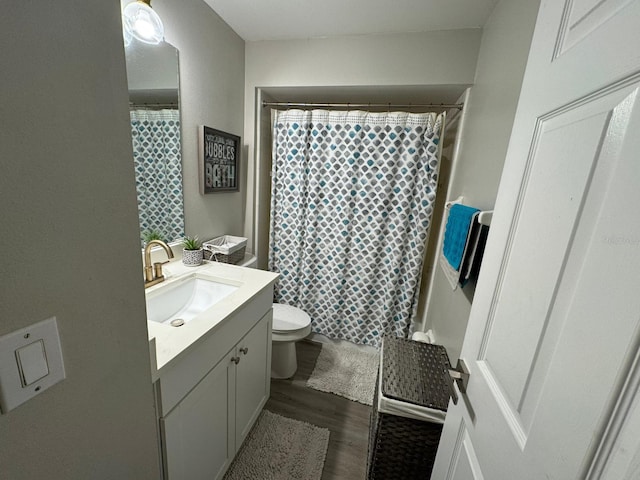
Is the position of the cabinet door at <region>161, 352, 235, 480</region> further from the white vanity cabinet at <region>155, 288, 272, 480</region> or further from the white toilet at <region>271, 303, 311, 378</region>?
the white toilet at <region>271, 303, 311, 378</region>

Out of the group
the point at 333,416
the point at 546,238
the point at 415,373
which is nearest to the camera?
the point at 546,238

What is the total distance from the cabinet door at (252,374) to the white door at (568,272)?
3.03ft

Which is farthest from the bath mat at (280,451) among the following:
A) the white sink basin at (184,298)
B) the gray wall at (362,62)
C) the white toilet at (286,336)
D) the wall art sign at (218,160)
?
the gray wall at (362,62)

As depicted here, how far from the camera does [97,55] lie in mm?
406

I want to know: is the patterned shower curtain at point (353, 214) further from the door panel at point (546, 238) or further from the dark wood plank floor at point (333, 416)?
the door panel at point (546, 238)

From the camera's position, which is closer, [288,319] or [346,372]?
[288,319]

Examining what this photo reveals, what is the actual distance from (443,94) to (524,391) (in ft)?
6.42

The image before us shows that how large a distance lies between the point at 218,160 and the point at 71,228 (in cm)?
142

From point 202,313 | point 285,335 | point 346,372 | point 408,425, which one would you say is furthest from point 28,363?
point 346,372

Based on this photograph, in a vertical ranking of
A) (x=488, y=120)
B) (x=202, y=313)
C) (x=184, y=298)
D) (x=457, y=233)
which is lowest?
(x=184, y=298)

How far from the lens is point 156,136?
1.31 m

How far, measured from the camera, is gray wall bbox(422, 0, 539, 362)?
1026mm

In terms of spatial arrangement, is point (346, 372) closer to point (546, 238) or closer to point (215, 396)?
point (215, 396)

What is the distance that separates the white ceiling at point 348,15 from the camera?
139 centimetres
